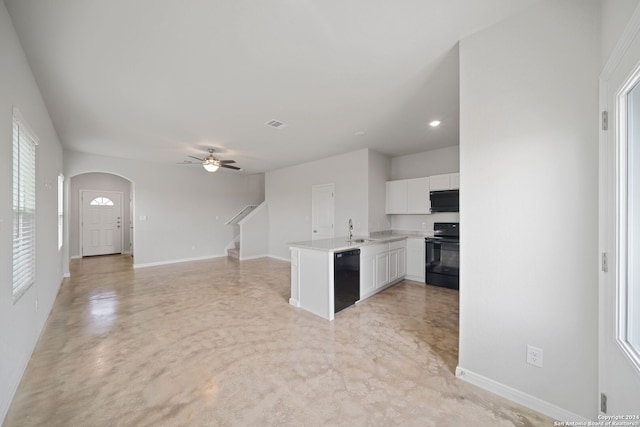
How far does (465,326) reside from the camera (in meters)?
1.98

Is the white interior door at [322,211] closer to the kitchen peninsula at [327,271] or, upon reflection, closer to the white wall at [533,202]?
the kitchen peninsula at [327,271]

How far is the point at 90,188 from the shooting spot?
7770 millimetres

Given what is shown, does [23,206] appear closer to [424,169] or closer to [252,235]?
[252,235]

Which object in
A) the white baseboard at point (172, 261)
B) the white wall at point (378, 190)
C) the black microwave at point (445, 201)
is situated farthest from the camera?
the white baseboard at point (172, 261)

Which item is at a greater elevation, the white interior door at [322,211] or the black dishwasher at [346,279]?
the white interior door at [322,211]

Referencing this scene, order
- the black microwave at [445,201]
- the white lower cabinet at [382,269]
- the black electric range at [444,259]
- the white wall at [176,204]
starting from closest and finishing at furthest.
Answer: the white lower cabinet at [382,269] < the black electric range at [444,259] < the black microwave at [445,201] < the white wall at [176,204]

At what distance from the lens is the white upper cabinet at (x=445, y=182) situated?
461cm

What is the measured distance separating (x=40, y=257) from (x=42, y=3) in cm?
270

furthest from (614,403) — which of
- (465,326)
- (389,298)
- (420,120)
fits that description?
(420,120)

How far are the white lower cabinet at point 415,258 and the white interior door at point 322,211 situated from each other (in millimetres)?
1784

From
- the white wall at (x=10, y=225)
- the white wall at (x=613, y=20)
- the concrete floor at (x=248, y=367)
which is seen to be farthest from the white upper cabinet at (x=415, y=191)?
the white wall at (x=10, y=225)

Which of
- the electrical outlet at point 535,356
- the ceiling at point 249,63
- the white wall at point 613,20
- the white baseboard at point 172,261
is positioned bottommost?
the white baseboard at point 172,261

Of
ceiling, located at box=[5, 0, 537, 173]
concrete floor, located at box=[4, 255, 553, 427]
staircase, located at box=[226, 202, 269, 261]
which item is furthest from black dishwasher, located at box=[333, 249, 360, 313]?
staircase, located at box=[226, 202, 269, 261]

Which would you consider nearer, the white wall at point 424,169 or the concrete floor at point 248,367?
the concrete floor at point 248,367
